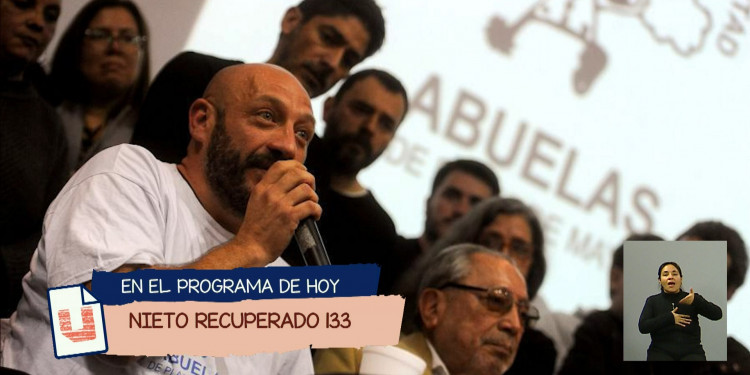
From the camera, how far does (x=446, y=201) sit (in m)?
2.43

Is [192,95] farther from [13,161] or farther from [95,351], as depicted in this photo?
[95,351]

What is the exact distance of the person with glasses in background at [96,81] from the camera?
2.17 metres

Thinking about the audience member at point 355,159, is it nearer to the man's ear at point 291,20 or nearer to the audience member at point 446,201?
the audience member at point 446,201

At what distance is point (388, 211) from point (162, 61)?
640mm

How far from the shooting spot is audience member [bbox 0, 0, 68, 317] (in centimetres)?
201

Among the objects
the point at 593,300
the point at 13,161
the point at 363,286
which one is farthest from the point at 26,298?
the point at 593,300

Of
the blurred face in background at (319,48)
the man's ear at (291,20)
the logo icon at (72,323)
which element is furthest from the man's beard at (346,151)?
the logo icon at (72,323)

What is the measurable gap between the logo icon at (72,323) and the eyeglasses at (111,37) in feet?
3.19

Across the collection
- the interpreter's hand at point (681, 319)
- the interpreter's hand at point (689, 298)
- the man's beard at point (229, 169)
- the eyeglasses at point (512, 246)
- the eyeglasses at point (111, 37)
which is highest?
the eyeglasses at point (111, 37)

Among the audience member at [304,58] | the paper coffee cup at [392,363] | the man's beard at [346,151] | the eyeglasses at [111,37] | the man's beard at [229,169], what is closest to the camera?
the paper coffee cup at [392,363]

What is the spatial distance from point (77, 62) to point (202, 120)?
64cm

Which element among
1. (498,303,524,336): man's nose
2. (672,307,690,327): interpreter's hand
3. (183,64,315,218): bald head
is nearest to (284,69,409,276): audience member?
(498,303,524,336): man's nose

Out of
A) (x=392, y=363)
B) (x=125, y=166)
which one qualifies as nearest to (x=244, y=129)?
(x=125, y=166)

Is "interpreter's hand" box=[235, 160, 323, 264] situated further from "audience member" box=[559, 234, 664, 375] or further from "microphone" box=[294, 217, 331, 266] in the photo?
"audience member" box=[559, 234, 664, 375]
